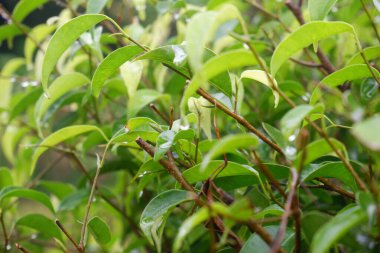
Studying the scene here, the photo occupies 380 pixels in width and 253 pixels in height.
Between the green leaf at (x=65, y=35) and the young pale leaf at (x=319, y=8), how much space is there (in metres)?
0.29

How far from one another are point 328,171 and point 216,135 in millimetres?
215

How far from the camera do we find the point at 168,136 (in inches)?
26.9

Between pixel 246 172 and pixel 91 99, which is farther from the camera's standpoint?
pixel 91 99

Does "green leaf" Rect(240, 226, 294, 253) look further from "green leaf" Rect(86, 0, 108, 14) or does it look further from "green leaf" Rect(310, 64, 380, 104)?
"green leaf" Rect(86, 0, 108, 14)

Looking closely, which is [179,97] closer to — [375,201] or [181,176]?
[181,176]

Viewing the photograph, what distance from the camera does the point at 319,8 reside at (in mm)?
727

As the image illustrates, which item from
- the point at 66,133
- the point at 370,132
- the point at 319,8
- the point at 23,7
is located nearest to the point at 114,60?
the point at 66,133

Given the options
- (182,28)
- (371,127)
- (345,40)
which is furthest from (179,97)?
(371,127)

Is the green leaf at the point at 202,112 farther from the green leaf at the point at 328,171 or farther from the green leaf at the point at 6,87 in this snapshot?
the green leaf at the point at 6,87

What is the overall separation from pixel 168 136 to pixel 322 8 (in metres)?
0.29

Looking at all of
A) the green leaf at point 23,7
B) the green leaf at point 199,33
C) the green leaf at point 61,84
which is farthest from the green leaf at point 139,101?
the green leaf at point 23,7

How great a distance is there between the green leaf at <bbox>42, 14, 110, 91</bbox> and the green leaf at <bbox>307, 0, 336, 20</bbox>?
0.29 metres

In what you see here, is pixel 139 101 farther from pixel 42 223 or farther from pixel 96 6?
pixel 42 223

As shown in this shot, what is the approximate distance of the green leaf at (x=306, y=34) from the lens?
24.5 inches
